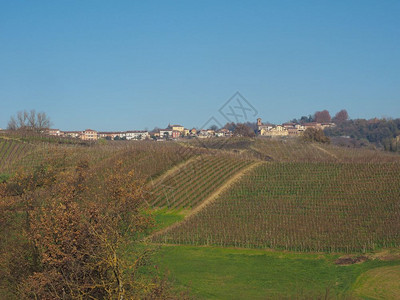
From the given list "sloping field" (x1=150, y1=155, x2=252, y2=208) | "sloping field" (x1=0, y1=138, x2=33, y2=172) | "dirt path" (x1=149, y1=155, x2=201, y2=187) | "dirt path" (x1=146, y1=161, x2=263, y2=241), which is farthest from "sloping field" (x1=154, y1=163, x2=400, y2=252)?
"sloping field" (x1=0, y1=138, x2=33, y2=172)

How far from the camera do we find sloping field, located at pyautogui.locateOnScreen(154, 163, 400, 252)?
99.4 ft

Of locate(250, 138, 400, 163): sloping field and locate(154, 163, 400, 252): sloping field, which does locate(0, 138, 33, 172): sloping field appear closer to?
locate(154, 163, 400, 252): sloping field

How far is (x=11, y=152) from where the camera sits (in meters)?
65.4

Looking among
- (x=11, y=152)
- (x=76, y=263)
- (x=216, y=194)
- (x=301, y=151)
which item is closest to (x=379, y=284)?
(x=76, y=263)

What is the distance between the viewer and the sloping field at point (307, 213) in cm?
3030

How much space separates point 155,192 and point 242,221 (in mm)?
12644

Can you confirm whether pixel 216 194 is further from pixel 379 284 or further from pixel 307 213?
pixel 379 284

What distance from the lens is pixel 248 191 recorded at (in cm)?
4241

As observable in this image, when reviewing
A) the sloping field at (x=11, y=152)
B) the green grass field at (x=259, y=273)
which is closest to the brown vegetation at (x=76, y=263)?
the green grass field at (x=259, y=273)

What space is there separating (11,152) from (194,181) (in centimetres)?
3283

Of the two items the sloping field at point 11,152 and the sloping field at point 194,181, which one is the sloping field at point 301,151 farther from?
the sloping field at point 11,152

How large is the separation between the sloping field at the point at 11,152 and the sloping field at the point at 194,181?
77.8ft

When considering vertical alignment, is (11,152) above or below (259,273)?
above

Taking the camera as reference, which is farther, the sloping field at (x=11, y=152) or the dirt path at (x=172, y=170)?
the sloping field at (x=11, y=152)
